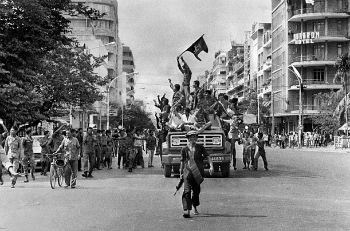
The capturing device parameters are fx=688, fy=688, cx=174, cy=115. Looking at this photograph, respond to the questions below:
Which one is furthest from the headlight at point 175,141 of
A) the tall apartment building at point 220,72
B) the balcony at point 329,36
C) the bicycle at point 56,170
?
the tall apartment building at point 220,72

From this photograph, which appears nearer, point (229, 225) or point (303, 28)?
point (229, 225)

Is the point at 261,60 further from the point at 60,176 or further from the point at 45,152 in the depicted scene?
the point at 60,176

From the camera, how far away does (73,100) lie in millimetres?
38812

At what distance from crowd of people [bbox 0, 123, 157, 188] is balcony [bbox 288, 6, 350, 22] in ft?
184

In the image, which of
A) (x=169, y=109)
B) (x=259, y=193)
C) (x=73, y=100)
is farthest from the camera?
(x=73, y=100)

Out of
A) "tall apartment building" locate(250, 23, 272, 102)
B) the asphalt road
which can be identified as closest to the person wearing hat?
the asphalt road

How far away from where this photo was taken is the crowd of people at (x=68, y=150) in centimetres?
1977

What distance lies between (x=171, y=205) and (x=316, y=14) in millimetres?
74082

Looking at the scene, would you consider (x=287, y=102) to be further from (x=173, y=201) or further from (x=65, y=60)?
(x=173, y=201)

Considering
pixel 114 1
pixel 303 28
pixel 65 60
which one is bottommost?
pixel 65 60

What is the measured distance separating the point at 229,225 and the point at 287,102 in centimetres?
7837

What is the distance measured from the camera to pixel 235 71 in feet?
500

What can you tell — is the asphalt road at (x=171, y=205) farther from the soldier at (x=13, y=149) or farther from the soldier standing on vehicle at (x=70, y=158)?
the soldier at (x=13, y=149)

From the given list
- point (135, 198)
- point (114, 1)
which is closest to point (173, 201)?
point (135, 198)
